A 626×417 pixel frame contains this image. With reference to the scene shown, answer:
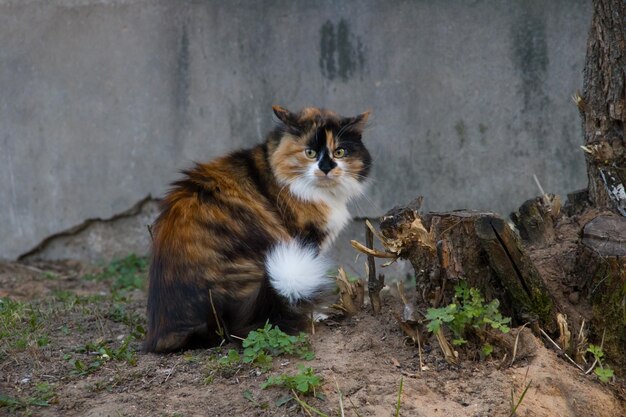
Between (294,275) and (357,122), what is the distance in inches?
54.8

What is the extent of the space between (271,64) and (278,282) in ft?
10.3

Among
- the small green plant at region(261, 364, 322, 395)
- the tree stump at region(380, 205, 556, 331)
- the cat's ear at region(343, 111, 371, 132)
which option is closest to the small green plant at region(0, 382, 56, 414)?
the small green plant at region(261, 364, 322, 395)

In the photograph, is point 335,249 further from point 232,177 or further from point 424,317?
point 424,317

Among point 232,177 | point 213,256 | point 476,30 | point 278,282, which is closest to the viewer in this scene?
point 278,282

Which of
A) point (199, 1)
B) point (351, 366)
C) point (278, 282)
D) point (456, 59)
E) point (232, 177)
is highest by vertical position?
point (199, 1)

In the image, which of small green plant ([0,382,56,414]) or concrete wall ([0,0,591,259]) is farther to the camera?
concrete wall ([0,0,591,259])

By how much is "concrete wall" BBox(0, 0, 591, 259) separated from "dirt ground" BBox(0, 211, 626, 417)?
7.52 ft

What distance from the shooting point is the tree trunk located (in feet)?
12.9

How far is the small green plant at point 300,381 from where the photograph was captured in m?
3.38

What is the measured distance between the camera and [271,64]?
6.61 m

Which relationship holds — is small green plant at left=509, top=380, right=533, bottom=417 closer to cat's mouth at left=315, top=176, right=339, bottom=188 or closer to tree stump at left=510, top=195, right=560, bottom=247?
tree stump at left=510, top=195, right=560, bottom=247

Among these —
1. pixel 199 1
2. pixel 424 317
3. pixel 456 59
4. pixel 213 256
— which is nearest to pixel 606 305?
pixel 424 317

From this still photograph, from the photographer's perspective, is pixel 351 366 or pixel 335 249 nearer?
pixel 351 366

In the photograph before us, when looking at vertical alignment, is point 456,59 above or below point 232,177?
above
